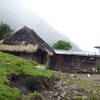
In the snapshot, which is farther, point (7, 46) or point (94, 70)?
point (94, 70)

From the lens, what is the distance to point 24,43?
2956 centimetres

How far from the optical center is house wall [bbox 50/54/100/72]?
35281 mm

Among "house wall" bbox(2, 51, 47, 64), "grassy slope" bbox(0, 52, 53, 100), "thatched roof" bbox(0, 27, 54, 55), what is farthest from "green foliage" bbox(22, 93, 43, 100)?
"house wall" bbox(2, 51, 47, 64)

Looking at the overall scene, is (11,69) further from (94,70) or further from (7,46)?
(94,70)

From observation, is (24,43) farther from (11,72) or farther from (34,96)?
(34,96)

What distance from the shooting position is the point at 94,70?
34.2 metres

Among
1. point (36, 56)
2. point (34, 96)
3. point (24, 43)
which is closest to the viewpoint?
point (34, 96)

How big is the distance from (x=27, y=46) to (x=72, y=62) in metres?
8.15

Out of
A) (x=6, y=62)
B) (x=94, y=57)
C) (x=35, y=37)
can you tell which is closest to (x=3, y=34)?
(x=35, y=37)

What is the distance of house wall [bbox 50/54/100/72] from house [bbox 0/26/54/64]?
4448mm

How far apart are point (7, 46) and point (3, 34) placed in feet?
29.3

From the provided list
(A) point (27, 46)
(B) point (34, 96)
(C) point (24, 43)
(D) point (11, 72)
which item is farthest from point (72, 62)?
(B) point (34, 96)

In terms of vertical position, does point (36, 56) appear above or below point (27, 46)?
below

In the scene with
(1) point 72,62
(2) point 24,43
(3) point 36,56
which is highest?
(2) point 24,43
